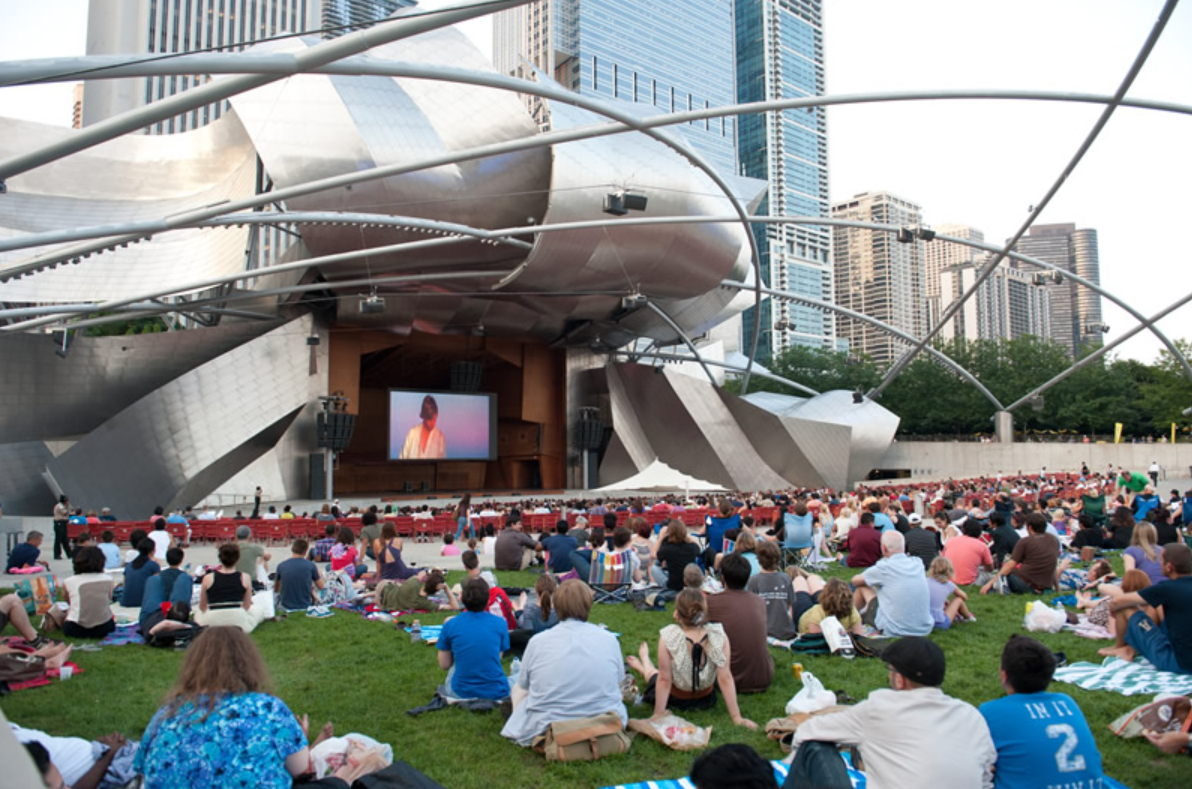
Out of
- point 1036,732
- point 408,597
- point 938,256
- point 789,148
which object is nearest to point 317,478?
point 408,597

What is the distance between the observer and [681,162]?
27844 mm

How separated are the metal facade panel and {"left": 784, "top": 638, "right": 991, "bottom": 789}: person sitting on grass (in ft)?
84.0

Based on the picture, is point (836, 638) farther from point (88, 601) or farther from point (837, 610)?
point (88, 601)

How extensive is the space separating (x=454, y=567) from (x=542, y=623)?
702 cm

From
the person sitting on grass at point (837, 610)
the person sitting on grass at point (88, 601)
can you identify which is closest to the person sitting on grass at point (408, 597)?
the person sitting on grass at point (88, 601)

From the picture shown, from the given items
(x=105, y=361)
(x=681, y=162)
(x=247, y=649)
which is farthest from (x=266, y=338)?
(x=247, y=649)

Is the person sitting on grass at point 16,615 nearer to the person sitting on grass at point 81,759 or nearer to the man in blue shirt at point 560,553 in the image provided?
the person sitting on grass at point 81,759

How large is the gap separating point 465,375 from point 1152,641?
32.3 m

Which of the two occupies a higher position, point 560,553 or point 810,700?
point 560,553

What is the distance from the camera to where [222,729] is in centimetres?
306

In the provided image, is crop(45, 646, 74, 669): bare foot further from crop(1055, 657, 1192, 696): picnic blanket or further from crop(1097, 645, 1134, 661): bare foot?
crop(1097, 645, 1134, 661): bare foot

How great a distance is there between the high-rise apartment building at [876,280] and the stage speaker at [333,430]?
149178mm

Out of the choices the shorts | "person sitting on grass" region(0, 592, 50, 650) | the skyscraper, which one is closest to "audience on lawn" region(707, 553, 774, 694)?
the shorts

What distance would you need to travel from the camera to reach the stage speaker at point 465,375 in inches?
1448
